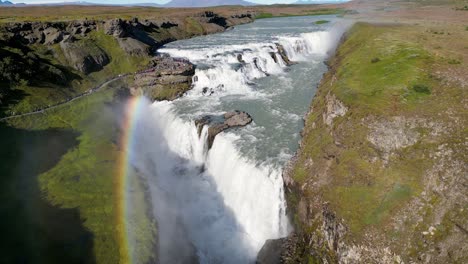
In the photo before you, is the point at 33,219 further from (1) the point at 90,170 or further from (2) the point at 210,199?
(2) the point at 210,199

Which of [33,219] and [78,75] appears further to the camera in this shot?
[78,75]

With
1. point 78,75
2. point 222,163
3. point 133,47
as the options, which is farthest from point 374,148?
point 133,47

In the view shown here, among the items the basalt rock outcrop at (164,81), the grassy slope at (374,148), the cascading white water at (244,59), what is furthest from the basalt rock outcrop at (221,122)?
the basalt rock outcrop at (164,81)

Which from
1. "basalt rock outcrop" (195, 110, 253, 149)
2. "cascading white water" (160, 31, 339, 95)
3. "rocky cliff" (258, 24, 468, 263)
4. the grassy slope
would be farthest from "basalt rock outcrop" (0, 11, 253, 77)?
"rocky cliff" (258, 24, 468, 263)

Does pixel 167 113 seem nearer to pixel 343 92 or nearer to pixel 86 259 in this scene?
pixel 343 92

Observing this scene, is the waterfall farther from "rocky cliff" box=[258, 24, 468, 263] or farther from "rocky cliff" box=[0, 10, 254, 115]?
"rocky cliff" box=[0, 10, 254, 115]
